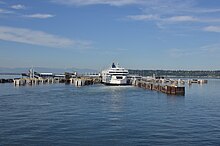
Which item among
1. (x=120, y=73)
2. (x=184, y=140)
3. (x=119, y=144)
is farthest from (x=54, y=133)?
(x=120, y=73)

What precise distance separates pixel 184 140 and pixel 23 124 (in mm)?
15707

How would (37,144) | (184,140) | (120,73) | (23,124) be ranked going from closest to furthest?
(37,144)
(184,140)
(23,124)
(120,73)

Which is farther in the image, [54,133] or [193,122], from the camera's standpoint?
[193,122]

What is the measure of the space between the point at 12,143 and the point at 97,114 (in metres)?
17.7

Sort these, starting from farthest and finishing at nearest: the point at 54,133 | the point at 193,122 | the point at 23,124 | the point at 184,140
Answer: the point at 193,122
the point at 23,124
the point at 54,133
the point at 184,140

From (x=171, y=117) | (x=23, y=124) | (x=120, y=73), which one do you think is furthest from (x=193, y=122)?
(x=120, y=73)

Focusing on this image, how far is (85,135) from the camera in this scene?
29.9 metres

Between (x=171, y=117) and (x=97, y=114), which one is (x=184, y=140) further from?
(x=97, y=114)

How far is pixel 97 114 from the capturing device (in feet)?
143

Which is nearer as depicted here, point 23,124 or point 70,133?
point 70,133

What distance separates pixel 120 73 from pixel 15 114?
8384 centimetres

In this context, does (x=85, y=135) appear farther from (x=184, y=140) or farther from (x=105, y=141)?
(x=184, y=140)

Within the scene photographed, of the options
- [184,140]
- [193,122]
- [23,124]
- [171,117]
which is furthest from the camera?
[171,117]

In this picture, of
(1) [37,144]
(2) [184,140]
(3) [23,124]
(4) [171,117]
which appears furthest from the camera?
(4) [171,117]
